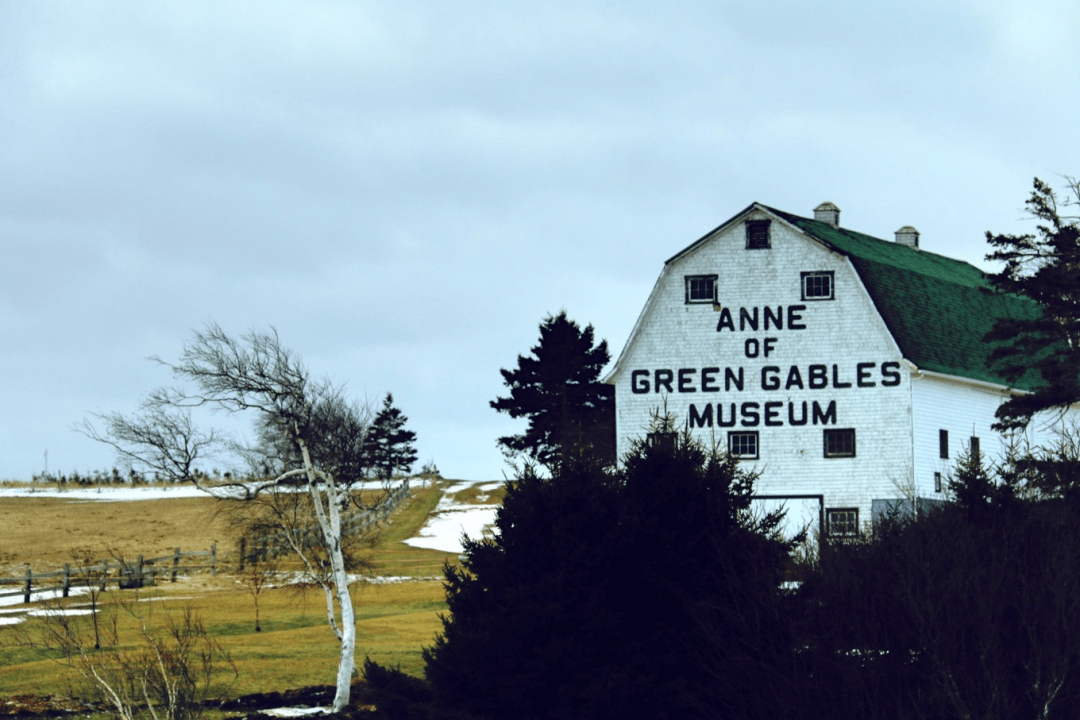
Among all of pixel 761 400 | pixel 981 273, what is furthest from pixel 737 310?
pixel 981 273

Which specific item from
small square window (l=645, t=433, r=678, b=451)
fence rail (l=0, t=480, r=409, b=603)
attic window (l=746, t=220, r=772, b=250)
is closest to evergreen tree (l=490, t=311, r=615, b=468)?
fence rail (l=0, t=480, r=409, b=603)

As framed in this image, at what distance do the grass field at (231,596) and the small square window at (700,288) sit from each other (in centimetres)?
1296

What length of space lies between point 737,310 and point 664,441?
2669cm

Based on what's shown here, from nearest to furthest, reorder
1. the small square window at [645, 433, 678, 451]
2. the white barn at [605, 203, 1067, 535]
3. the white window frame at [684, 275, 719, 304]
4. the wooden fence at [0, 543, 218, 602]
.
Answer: the small square window at [645, 433, 678, 451] → the white barn at [605, 203, 1067, 535] → the white window frame at [684, 275, 719, 304] → the wooden fence at [0, 543, 218, 602]

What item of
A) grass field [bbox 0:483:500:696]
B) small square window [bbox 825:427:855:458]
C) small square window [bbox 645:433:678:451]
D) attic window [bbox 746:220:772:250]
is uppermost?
attic window [bbox 746:220:772:250]

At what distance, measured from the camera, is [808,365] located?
45406mm

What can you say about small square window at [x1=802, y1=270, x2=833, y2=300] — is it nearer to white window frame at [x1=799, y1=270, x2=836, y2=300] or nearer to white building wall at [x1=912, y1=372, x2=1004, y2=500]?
white window frame at [x1=799, y1=270, x2=836, y2=300]

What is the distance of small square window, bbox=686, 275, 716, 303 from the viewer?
4619 centimetres

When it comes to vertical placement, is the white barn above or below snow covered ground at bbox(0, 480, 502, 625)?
above

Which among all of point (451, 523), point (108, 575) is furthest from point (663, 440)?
point (451, 523)

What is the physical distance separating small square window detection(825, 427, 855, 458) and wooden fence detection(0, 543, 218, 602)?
75.7 ft

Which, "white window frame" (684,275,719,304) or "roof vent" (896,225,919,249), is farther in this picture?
"roof vent" (896,225,919,249)

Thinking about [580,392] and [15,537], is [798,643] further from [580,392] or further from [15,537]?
[15,537]

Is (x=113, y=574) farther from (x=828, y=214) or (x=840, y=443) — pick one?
(x=828, y=214)
